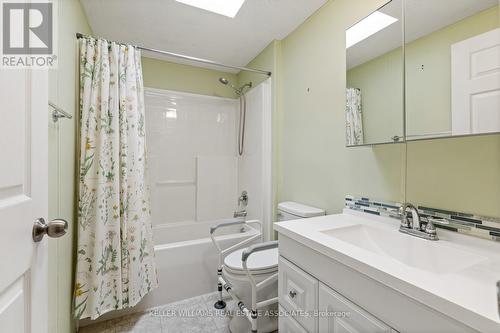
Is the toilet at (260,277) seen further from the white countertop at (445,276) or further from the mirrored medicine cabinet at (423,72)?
the mirrored medicine cabinet at (423,72)

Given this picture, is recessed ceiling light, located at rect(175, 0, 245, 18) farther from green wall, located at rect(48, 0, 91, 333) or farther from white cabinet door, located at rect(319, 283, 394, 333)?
white cabinet door, located at rect(319, 283, 394, 333)

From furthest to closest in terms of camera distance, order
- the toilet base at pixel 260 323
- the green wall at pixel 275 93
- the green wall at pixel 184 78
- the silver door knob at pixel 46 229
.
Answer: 1. the green wall at pixel 184 78
2. the green wall at pixel 275 93
3. the toilet base at pixel 260 323
4. the silver door knob at pixel 46 229

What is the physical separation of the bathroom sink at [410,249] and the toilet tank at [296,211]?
0.42 m

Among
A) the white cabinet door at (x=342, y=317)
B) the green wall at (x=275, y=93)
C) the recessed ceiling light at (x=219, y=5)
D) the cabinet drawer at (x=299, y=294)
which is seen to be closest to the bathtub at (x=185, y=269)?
the green wall at (x=275, y=93)

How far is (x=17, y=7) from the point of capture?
23.8 inches

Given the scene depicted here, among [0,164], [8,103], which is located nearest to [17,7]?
[8,103]

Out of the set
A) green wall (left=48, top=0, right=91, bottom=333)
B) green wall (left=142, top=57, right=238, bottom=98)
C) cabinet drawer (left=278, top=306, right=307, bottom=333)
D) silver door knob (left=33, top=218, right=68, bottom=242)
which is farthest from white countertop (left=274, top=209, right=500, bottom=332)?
green wall (left=142, top=57, right=238, bottom=98)

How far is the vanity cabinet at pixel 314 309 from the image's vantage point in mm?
736

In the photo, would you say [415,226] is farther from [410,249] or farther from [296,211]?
[296,211]

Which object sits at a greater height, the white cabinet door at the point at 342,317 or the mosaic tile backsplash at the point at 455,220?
the mosaic tile backsplash at the point at 455,220

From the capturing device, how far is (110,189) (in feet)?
4.92

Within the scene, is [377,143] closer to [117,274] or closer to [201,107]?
[117,274]

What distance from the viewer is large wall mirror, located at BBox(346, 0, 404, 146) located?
3.62 ft

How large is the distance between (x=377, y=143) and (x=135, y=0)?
1.79 m
